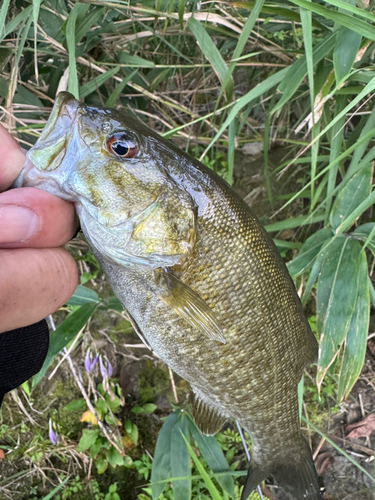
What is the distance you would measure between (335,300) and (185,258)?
0.77 meters

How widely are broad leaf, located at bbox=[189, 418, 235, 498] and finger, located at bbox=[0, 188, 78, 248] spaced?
1.47 m

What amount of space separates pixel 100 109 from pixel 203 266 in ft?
1.80

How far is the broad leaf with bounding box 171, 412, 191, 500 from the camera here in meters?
1.82

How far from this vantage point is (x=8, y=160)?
99cm

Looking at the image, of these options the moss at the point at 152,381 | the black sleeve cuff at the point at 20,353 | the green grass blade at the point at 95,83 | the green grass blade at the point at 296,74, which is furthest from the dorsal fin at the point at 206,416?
the green grass blade at the point at 95,83

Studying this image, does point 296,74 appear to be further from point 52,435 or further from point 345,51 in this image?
point 52,435

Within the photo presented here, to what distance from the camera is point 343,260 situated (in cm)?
155

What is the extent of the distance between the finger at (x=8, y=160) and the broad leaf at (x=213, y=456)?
1.59 meters

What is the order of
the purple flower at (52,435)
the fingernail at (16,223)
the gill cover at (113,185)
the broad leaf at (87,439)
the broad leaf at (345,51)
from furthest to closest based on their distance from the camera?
the broad leaf at (87,439) → the purple flower at (52,435) → the broad leaf at (345,51) → the gill cover at (113,185) → the fingernail at (16,223)

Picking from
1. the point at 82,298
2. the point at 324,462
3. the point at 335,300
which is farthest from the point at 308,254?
the point at 324,462

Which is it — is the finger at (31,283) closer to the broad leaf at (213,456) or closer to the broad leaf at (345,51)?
the broad leaf at (345,51)

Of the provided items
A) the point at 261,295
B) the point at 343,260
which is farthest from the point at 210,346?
the point at 343,260

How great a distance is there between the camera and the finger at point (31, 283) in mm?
851

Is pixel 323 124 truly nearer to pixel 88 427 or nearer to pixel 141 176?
pixel 141 176
